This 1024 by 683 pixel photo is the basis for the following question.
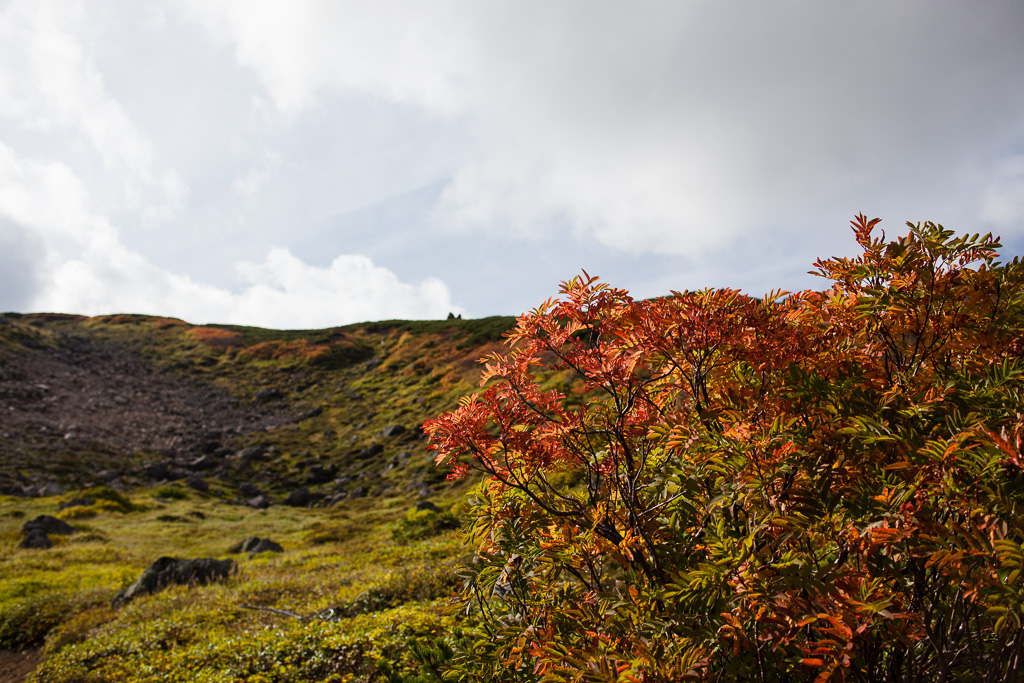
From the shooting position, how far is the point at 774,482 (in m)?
1.79

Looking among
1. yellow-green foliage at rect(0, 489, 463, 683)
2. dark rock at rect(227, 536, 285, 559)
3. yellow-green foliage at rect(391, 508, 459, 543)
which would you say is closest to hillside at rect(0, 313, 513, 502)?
yellow-green foliage at rect(391, 508, 459, 543)

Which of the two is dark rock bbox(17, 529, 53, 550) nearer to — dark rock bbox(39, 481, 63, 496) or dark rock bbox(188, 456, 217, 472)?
dark rock bbox(39, 481, 63, 496)

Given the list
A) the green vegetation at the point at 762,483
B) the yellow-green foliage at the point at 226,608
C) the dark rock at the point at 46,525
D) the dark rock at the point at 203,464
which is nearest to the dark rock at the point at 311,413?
the dark rock at the point at 203,464

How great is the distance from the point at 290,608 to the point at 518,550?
7381mm

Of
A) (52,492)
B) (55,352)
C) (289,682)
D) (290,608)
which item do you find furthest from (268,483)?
(55,352)

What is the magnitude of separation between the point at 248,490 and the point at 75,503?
21.6 ft

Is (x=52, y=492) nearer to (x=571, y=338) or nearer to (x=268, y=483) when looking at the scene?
(x=268, y=483)

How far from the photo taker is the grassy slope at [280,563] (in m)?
5.69

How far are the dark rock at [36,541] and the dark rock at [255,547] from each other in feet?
14.6

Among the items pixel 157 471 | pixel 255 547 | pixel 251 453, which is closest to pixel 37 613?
pixel 255 547

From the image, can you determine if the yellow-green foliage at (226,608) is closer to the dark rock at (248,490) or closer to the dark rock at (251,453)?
the dark rock at (248,490)

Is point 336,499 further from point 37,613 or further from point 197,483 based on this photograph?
point 37,613

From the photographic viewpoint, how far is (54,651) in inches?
265

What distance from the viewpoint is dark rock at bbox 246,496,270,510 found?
71.3 feet
